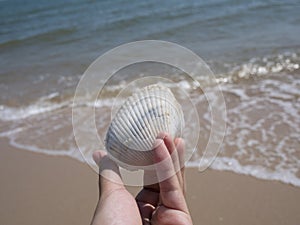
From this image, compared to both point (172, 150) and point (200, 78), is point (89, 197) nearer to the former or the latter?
point (172, 150)

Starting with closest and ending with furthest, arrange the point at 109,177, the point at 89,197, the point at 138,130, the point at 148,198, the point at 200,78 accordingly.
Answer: the point at 109,177 → the point at 138,130 → the point at 148,198 → the point at 89,197 → the point at 200,78

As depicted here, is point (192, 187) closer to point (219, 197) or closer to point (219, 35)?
point (219, 197)

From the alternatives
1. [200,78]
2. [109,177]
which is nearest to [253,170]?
[109,177]

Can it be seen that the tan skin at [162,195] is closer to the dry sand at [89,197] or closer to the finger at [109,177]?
the finger at [109,177]

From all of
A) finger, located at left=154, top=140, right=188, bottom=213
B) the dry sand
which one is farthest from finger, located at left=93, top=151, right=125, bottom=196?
the dry sand

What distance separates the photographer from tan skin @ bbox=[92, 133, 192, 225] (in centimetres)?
190

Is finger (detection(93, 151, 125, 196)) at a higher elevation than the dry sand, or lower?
higher

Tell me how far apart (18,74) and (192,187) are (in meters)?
6.10

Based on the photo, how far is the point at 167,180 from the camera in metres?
2.03

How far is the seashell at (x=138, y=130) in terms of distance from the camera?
2.10 m

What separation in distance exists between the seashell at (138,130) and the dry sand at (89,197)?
1.43 metres

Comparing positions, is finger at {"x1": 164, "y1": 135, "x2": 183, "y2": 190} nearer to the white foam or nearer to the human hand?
the human hand

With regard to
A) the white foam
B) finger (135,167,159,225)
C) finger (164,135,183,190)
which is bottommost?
the white foam

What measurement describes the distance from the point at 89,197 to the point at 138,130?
1837 mm
